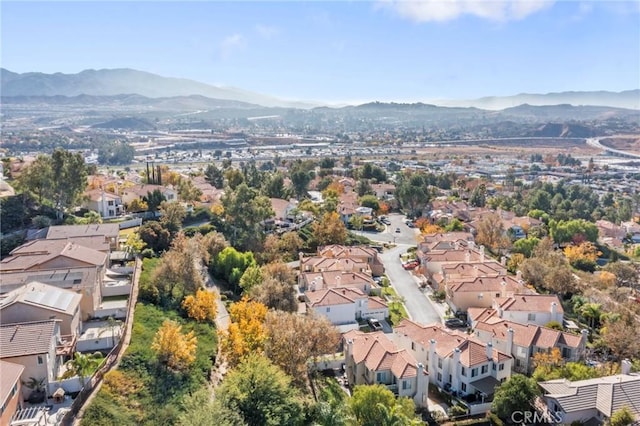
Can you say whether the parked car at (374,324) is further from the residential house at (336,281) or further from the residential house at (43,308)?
the residential house at (43,308)

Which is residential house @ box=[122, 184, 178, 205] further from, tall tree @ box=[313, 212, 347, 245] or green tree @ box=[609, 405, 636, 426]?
green tree @ box=[609, 405, 636, 426]

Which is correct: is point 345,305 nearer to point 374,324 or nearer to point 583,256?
point 374,324

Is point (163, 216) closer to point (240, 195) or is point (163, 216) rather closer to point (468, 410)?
point (240, 195)

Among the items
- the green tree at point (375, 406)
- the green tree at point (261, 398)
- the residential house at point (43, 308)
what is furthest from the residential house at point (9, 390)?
the green tree at point (375, 406)

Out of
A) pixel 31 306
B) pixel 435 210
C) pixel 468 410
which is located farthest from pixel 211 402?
pixel 435 210

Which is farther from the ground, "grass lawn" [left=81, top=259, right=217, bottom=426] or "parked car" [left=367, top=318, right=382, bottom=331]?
"grass lawn" [left=81, top=259, right=217, bottom=426]

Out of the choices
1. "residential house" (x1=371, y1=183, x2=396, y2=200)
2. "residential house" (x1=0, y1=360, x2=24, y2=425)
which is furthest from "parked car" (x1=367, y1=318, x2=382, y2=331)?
"residential house" (x1=371, y1=183, x2=396, y2=200)
